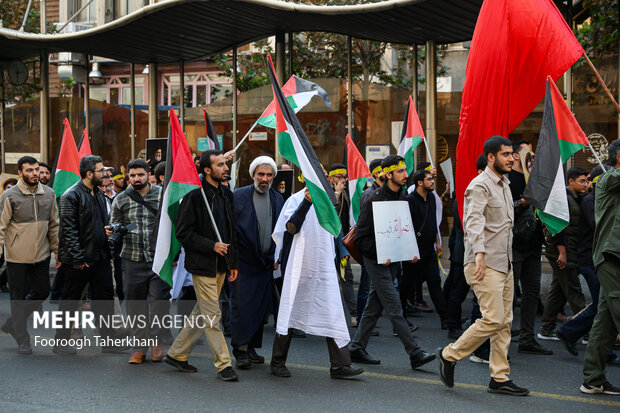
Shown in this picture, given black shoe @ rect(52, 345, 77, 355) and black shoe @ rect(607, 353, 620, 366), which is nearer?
black shoe @ rect(607, 353, 620, 366)

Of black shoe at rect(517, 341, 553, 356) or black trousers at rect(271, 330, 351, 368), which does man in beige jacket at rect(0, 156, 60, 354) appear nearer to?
black trousers at rect(271, 330, 351, 368)

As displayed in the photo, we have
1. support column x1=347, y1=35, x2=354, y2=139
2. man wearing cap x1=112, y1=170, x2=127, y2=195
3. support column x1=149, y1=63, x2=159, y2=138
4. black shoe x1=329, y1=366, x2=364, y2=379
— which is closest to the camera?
black shoe x1=329, y1=366, x2=364, y2=379

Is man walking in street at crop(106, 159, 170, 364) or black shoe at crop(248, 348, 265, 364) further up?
man walking in street at crop(106, 159, 170, 364)

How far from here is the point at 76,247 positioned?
7.58 meters

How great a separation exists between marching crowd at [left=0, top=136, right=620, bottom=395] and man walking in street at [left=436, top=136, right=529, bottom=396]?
11 mm

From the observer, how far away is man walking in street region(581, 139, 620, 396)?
19.4 feet

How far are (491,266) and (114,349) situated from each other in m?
3.90

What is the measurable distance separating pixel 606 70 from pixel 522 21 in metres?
8.36

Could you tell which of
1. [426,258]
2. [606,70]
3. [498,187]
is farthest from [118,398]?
[606,70]

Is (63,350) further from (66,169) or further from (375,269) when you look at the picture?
(375,269)

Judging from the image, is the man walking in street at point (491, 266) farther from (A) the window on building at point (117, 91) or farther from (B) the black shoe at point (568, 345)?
(A) the window on building at point (117, 91)

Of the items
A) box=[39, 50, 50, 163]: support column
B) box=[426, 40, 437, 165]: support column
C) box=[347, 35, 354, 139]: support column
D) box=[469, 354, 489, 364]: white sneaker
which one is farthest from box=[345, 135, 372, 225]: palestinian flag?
box=[39, 50, 50, 163]: support column

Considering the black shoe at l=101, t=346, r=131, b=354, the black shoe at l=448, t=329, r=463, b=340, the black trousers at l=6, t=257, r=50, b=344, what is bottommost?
the black shoe at l=101, t=346, r=131, b=354

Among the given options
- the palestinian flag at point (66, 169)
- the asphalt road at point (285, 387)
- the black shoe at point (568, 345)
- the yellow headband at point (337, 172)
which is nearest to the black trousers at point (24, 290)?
the asphalt road at point (285, 387)
